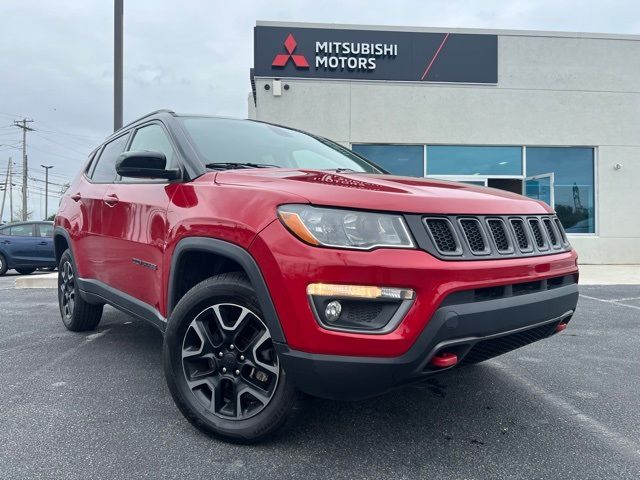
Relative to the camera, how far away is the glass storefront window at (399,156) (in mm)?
12055

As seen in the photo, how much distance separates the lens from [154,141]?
10.6 ft

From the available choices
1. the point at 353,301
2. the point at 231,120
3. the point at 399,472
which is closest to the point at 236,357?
the point at 353,301

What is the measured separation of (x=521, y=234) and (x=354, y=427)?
1.26 metres

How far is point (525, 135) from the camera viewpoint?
12.2 meters

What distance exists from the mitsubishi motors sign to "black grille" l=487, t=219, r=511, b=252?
10313 mm

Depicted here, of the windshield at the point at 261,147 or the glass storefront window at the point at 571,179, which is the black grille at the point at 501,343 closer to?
the windshield at the point at 261,147

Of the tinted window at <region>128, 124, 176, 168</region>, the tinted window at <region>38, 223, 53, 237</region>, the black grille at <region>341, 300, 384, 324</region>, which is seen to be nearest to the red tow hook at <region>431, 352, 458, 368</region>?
the black grille at <region>341, 300, 384, 324</region>

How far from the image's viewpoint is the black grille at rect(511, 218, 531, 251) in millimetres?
2283

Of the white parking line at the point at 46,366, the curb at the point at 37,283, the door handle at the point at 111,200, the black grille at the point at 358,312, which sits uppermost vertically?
the door handle at the point at 111,200

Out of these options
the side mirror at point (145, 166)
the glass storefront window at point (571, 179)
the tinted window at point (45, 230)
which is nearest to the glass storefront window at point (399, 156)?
the glass storefront window at point (571, 179)

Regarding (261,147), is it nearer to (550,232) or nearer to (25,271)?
(550,232)

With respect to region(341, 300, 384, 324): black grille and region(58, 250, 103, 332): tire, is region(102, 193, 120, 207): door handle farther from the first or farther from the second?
region(341, 300, 384, 324): black grille

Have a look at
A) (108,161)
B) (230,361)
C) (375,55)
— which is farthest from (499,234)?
(375,55)

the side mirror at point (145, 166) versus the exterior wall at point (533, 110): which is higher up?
the exterior wall at point (533, 110)
